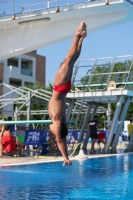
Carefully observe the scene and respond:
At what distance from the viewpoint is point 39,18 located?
20.8 metres

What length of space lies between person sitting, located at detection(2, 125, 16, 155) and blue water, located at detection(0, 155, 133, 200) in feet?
11.4

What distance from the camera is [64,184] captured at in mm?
7992

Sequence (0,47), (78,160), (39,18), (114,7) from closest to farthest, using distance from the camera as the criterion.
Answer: (78,160) < (114,7) < (39,18) < (0,47)

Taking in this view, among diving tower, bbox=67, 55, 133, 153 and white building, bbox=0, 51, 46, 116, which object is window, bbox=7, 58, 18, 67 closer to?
white building, bbox=0, 51, 46, 116

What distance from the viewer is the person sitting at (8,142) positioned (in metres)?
14.5

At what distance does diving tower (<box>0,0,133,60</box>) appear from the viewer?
63.5ft

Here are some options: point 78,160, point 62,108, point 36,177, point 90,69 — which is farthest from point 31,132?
point 62,108

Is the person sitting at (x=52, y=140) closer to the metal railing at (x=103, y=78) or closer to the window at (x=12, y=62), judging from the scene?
the metal railing at (x=103, y=78)

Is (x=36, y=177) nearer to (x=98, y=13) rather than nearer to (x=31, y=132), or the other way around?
(x=31, y=132)

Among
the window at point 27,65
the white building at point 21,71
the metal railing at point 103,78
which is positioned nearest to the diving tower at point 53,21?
the metal railing at point 103,78

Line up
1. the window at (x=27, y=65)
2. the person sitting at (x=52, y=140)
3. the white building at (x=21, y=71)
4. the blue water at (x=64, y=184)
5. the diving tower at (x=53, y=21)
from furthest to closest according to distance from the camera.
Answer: the window at (x=27, y=65) → the white building at (x=21, y=71) → the diving tower at (x=53, y=21) → the person sitting at (x=52, y=140) → the blue water at (x=64, y=184)

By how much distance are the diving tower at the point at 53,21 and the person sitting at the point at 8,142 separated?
25.8 ft

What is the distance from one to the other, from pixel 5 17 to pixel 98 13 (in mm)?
5052

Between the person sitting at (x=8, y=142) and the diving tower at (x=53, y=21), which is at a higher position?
the diving tower at (x=53, y=21)
